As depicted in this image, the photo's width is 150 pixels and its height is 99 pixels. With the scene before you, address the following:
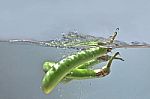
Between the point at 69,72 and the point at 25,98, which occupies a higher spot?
the point at 69,72

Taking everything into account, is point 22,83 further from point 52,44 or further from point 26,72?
point 52,44

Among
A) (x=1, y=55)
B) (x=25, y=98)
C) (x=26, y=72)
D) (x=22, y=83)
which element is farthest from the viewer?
(x=1, y=55)

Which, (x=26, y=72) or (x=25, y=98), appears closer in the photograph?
(x=25, y=98)

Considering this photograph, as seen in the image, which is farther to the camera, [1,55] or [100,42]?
[1,55]

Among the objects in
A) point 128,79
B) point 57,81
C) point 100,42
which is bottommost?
point 128,79

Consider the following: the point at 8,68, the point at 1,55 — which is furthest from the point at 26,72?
the point at 1,55

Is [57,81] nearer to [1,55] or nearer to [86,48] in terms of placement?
[86,48]

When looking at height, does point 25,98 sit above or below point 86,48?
below

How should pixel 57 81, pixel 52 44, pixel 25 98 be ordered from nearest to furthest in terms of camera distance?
1. pixel 57 81
2. pixel 52 44
3. pixel 25 98

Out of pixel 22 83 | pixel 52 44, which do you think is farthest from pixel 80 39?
pixel 22 83
